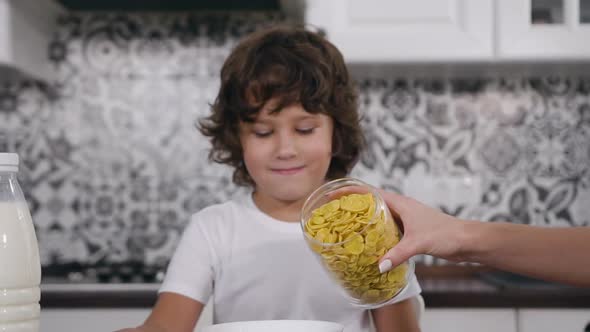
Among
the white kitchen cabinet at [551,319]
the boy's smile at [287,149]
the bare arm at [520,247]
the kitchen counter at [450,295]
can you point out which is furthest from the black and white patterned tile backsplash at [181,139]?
the bare arm at [520,247]

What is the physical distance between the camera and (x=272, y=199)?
54.6 inches

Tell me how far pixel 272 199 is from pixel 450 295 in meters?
0.62

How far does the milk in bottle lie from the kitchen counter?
1050 millimetres

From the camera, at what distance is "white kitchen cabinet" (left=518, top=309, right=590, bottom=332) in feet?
5.77

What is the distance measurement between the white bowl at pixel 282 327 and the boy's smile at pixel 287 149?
1.62 feet

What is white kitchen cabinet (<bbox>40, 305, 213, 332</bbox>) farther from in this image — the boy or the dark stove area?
the boy

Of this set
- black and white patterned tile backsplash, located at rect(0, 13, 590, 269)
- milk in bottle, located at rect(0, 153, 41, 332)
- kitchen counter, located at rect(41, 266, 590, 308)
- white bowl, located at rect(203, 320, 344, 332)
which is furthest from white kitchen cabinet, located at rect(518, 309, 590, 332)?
milk in bottle, located at rect(0, 153, 41, 332)

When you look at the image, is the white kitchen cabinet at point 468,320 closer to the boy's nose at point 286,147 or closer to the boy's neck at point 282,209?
the boy's neck at point 282,209

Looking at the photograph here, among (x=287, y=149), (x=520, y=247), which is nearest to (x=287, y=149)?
(x=287, y=149)

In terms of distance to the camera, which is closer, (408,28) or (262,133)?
(262,133)

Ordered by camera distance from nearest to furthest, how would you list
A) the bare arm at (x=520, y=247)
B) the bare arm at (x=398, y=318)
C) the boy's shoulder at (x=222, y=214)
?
1. the bare arm at (x=520, y=247)
2. the bare arm at (x=398, y=318)
3. the boy's shoulder at (x=222, y=214)

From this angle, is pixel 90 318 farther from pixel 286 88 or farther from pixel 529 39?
pixel 529 39

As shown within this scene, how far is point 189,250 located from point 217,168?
95 cm

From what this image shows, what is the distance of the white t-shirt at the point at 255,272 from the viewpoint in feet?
4.25
